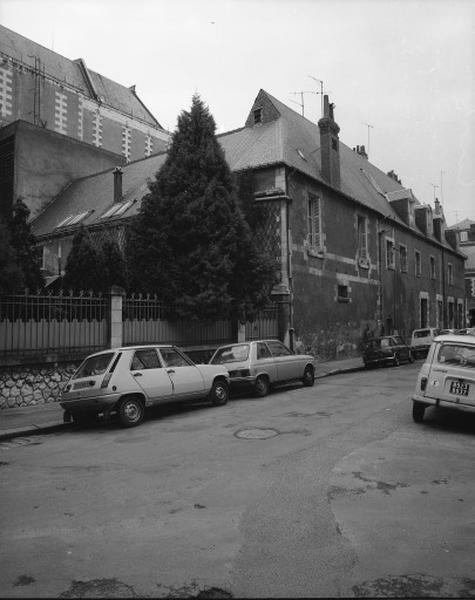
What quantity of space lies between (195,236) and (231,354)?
406cm

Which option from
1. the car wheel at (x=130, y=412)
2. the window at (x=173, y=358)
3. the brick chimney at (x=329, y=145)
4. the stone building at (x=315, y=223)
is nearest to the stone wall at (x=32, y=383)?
the window at (x=173, y=358)

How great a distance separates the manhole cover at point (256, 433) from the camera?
775 centimetres

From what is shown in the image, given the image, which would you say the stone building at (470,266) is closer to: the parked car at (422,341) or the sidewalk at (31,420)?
the parked car at (422,341)

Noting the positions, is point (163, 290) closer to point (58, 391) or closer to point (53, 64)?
point (58, 391)

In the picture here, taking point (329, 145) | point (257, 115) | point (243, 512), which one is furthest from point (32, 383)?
point (329, 145)

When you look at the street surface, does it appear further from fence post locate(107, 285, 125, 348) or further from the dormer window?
the dormer window

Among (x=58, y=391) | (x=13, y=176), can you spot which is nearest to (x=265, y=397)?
(x=58, y=391)

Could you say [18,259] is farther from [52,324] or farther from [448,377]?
[448,377]

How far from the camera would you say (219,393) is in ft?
37.6

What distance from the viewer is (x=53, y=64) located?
129 ft

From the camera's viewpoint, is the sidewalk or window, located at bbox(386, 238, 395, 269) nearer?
the sidewalk

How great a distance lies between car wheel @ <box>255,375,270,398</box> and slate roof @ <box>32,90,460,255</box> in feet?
32.5

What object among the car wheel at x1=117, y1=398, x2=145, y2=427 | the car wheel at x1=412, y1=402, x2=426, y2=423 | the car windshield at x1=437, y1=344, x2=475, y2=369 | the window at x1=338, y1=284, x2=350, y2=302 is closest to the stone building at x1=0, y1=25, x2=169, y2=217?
the window at x1=338, y1=284, x2=350, y2=302

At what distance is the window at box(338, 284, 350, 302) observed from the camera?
24.5m
